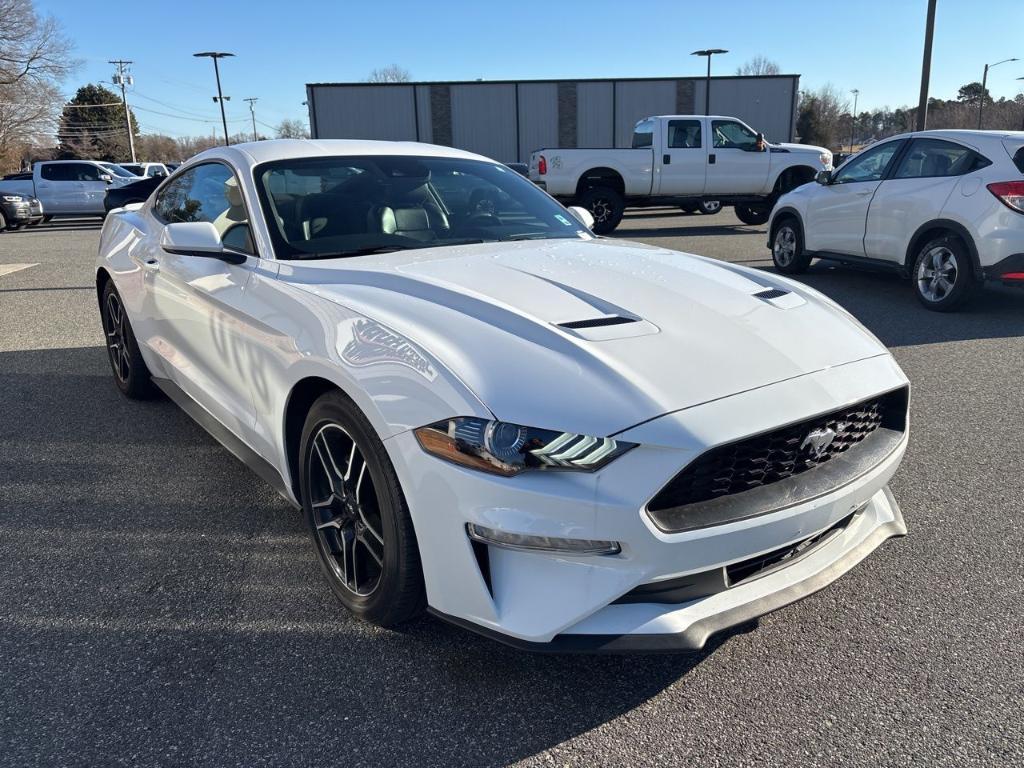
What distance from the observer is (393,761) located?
6.59 ft

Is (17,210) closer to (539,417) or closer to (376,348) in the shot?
(376,348)

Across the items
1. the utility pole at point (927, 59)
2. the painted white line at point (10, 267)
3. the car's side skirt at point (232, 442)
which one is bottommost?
the painted white line at point (10, 267)

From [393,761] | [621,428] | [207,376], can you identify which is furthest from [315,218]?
[393,761]

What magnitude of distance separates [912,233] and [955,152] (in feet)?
2.68

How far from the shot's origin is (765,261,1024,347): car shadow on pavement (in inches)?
260

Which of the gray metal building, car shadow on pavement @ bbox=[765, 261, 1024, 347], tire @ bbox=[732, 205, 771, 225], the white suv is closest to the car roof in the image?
car shadow on pavement @ bbox=[765, 261, 1024, 347]

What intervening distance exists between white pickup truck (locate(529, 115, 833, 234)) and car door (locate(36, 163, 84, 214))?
14.2 m

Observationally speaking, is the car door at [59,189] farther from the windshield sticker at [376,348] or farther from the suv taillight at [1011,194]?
the windshield sticker at [376,348]

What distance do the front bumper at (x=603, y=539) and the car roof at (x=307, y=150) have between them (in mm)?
2018

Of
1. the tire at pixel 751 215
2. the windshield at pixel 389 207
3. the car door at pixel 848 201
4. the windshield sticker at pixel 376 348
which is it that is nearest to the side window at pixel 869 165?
the car door at pixel 848 201

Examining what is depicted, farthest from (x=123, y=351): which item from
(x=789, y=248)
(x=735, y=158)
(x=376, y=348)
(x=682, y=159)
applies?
(x=735, y=158)

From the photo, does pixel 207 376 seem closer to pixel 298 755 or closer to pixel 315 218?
pixel 315 218

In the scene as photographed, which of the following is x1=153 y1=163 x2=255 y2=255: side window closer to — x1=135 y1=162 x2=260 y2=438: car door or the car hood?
x1=135 y1=162 x2=260 y2=438: car door

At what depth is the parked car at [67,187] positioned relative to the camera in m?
22.0
